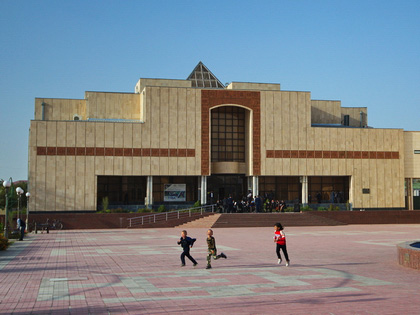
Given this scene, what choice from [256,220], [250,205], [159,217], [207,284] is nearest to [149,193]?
[159,217]

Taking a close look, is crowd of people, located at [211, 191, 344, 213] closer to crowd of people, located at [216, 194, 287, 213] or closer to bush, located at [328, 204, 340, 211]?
crowd of people, located at [216, 194, 287, 213]

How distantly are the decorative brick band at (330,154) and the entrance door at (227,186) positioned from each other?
171 inches

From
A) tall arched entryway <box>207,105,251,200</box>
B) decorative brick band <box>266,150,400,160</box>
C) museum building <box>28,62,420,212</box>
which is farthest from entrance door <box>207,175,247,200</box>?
decorative brick band <box>266,150,400,160</box>

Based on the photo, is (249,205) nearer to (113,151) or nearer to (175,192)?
(175,192)

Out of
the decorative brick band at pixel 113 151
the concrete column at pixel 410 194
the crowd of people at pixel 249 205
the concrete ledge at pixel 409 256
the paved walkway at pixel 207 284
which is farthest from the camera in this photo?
the concrete column at pixel 410 194

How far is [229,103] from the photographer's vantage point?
4812 cm

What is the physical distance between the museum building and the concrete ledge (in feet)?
106

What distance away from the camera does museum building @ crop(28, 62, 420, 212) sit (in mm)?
44250

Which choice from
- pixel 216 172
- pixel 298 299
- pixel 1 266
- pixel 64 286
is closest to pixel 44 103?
pixel 216 172

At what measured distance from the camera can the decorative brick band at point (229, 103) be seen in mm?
47344

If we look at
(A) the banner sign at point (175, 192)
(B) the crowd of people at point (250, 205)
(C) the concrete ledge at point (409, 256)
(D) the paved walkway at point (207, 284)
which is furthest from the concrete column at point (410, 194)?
(C) the concrete ledge at point (409, 256)

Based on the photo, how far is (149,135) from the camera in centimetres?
4609

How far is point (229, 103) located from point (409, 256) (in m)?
34.4

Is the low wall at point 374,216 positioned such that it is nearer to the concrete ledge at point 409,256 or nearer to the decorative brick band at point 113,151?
the decorative brick band at point 113,151
